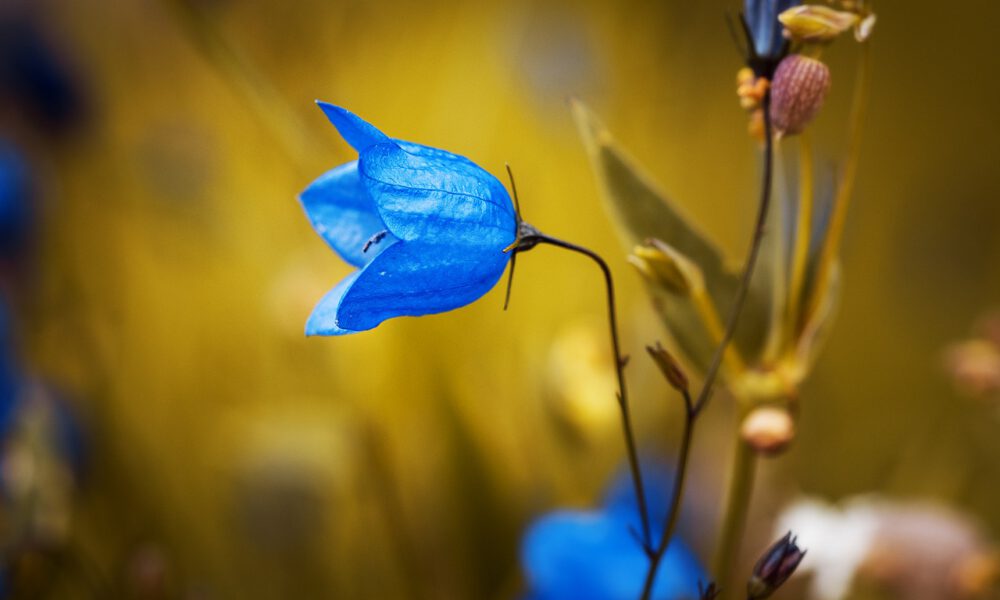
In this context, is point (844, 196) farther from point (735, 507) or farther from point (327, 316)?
point (327, 316)

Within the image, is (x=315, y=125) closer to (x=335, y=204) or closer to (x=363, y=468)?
(x=363, y=468)

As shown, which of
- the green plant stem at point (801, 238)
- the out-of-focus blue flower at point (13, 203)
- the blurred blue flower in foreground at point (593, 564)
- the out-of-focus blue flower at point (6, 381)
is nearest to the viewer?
the green plant stem at point (801, 238)

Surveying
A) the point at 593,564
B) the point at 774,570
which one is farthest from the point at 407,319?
the point at 774,570

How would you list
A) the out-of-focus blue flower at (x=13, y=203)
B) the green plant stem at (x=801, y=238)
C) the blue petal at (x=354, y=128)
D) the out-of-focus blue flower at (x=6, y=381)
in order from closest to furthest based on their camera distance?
the blue petal at (x=354, y=128)
the green plant stem at (x=801, y=238)
the out-of-focus blue flower at (x=6, y=381)
the out-of-focus blue flower at (x=13, y=203)

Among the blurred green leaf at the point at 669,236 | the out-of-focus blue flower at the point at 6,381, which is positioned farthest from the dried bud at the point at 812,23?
the out-of-focus blue flower at the point at 6,381

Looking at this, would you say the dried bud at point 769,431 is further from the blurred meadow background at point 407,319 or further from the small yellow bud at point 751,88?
the blurred meadow background at point 407,319

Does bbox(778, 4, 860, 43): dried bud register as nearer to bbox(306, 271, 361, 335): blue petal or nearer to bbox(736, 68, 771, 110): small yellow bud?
bbox(736, 68, 771, 110): small yellow bud

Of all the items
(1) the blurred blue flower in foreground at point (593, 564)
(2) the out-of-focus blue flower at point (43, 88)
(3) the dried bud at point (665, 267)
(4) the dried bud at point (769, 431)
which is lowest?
(1) the blurred blue flower in foreground at point (593, 564)
